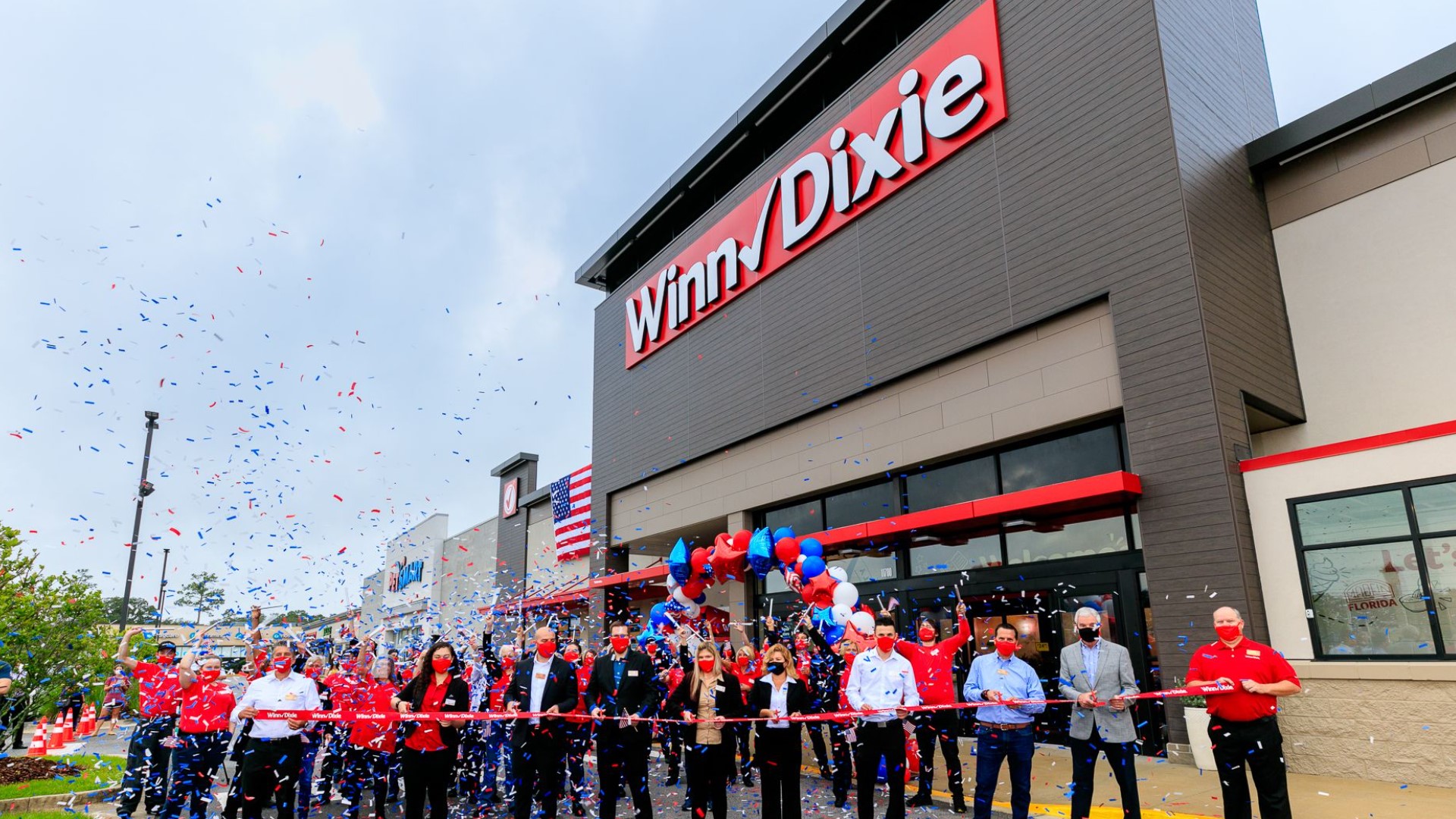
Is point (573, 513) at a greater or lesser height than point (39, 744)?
greater

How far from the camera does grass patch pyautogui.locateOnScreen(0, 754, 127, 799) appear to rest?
9094 millimetres

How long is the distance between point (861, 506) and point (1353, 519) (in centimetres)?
760

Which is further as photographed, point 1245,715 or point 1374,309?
point 1374,309

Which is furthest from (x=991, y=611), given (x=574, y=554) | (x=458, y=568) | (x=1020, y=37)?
(x=458, y=568)

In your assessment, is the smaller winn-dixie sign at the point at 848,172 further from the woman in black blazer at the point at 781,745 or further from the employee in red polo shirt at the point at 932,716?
the woman in black blazer at the point at 781,745

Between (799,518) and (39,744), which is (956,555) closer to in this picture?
(799,518)

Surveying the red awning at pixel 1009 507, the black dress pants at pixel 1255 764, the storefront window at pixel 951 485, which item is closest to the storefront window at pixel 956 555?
the red awning at pixel 1009 507

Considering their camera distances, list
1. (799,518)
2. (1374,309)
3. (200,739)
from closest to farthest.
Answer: (200,739) < (1374,309) < (799,518)

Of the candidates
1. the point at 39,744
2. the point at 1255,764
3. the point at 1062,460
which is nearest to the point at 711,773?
the point at 1255,764

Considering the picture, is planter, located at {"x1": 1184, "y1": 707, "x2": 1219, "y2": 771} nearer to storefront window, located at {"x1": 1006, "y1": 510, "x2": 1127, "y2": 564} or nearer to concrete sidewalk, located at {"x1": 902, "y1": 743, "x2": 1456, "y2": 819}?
concrete sidewalk, located at {"x1": 902, "y1": 743, "x2": 1456, "y2": 819}

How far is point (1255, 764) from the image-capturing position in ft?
20.0

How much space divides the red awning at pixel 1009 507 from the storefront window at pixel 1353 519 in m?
1.74

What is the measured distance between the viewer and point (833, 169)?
54.4 ft

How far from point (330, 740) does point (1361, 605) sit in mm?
11164
